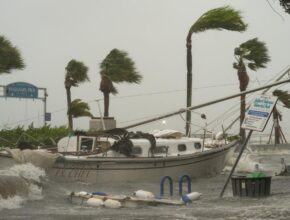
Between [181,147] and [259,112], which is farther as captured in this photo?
[181,147]

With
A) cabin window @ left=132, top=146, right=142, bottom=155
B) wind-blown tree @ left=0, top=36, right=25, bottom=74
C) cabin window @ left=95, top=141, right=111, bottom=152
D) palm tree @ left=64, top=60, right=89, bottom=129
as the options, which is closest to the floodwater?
cabin window @ left=132, top=146, right=142, bottom=155

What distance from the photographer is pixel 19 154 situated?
70.6 ft

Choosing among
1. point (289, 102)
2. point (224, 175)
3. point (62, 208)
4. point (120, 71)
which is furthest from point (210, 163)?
point (289, 102)

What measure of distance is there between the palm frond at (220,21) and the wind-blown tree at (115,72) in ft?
23.0

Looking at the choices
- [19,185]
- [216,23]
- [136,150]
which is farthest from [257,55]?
[19,185]

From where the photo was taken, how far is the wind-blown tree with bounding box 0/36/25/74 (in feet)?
103

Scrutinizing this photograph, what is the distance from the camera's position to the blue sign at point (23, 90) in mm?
39344

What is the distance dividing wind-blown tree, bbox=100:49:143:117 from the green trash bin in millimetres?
24312

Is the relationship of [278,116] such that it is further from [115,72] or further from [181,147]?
[181,147]

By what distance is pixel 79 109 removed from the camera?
166ft

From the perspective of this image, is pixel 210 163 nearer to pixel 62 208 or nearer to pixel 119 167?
pixel 119 167

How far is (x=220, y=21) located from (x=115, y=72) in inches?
340

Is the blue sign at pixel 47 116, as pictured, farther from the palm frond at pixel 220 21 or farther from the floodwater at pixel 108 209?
the floodwater at pixel 108 209

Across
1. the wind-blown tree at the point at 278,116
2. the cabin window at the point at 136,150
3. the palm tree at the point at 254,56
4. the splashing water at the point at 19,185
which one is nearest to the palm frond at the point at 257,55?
the palm tree at the point at 254,56
